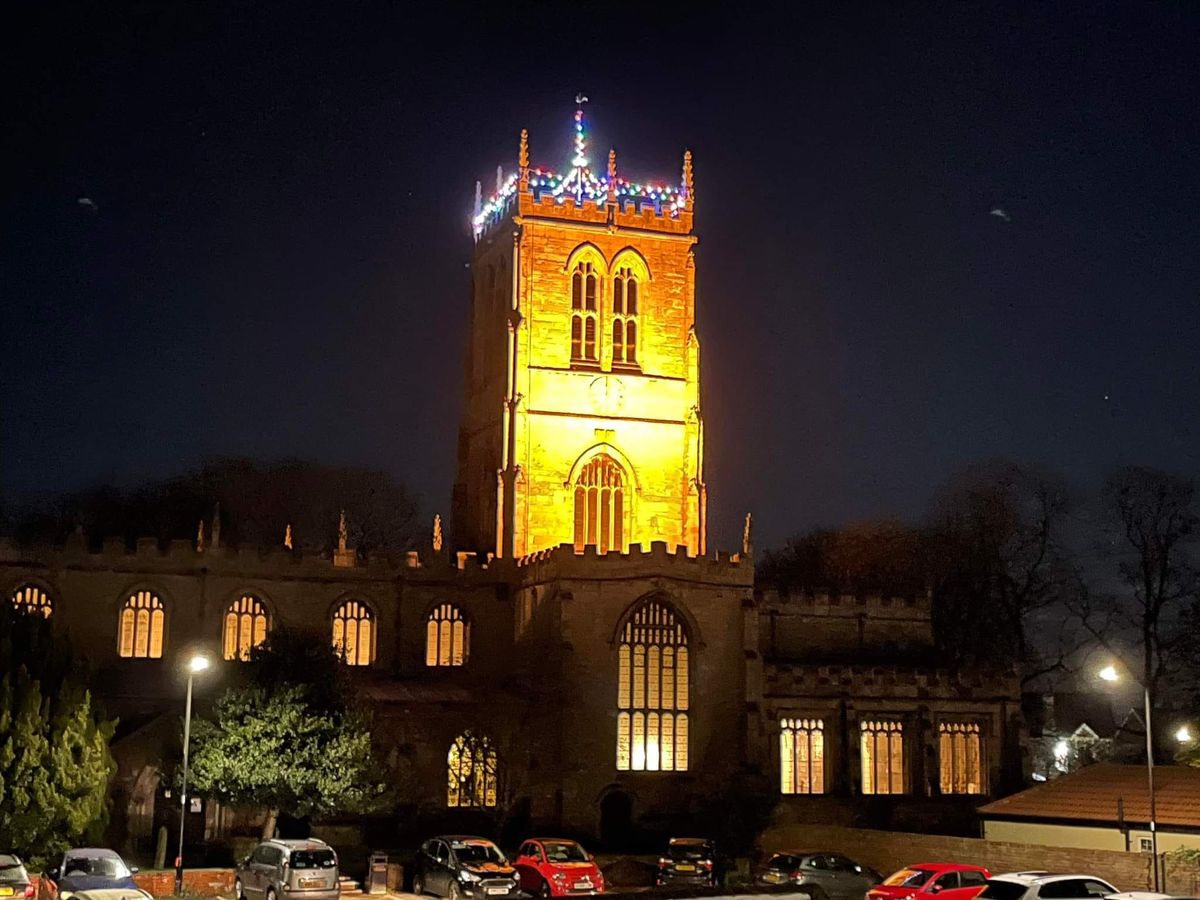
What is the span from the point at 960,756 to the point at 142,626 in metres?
27.9

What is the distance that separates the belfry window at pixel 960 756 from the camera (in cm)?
6075

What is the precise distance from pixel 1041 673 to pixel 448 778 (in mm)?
28801

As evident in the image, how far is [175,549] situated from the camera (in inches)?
2276

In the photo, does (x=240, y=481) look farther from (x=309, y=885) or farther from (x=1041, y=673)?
(x=309, y=885)

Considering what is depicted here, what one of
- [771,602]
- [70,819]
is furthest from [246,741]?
[771,602]

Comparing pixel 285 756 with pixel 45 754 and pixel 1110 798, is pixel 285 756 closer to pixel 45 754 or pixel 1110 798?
pixel 45 754

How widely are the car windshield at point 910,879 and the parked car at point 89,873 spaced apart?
15.3 meters

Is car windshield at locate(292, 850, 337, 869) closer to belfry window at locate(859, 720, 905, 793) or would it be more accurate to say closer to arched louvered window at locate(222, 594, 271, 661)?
arched louvered window at locate(222, 594, 271, 661)

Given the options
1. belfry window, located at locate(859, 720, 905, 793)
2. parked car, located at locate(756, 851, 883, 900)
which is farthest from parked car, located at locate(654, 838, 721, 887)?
belfry window, located at locate(859, 720, 905, 793)

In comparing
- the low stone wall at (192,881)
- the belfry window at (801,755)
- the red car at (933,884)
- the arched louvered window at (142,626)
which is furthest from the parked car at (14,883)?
the belfry window at (801,755)

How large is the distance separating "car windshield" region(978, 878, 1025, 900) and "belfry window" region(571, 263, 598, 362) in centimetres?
3786

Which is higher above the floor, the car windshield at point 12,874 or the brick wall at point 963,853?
the brick wall at point 963,853

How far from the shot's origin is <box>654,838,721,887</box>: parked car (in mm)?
43125

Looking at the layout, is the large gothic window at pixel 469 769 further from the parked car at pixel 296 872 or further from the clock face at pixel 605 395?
the parked car at pixel 296 872
